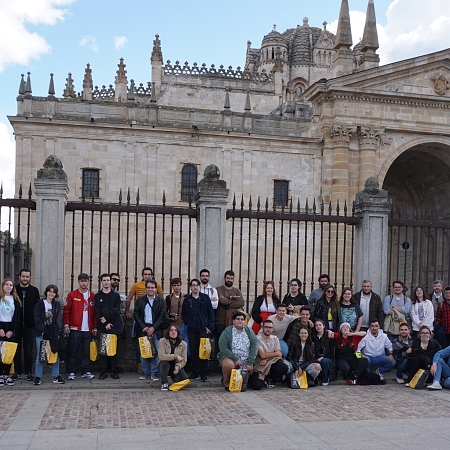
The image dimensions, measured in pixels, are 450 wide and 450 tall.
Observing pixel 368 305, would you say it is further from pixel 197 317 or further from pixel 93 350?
pixel 93 350

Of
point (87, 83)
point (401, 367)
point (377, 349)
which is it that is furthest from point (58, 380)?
point (87, 83)

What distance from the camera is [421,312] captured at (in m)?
11.1

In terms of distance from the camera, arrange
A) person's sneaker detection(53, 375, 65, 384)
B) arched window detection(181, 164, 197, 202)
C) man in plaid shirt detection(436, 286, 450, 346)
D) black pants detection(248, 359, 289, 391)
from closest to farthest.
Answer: person's sneaker detection(53, 375, 65, 384) < black pants detection(248, 359, 289, 391) < man in plaid shirt detection(436, 286, 450, 346) < arched window detection(181, 164, 197, 202)

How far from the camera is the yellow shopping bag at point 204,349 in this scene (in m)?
9.89

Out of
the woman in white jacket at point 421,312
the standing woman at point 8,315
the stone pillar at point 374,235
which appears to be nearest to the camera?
the standing woman at point 8,315

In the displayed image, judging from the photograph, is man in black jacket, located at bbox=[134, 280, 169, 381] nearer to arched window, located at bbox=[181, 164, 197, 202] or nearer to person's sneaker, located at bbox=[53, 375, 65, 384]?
person's sneaker, located at bbox=[53, 375, 65, 384]

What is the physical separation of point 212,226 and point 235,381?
304cm

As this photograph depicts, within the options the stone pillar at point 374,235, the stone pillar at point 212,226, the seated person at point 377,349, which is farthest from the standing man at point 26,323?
the stone pillar at point 374,235

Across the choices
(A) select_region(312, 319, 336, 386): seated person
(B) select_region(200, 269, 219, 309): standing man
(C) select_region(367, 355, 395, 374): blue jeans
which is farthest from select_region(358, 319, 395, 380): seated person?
(B) select_region(200, 269, 219, 309): standing man

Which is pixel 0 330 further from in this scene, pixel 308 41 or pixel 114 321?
pixel 308 41

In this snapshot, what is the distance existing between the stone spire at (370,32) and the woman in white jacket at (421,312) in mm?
18712

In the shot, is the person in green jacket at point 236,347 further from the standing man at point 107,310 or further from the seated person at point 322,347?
the standing man at point 107,310

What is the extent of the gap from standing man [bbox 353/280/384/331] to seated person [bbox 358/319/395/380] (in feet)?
1.57

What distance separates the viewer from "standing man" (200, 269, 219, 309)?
10.2 m
